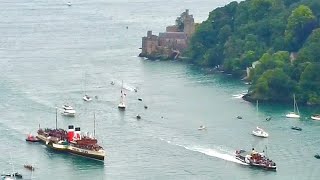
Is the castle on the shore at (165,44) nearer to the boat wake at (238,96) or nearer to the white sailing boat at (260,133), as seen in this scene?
the boat wake at (238,96)

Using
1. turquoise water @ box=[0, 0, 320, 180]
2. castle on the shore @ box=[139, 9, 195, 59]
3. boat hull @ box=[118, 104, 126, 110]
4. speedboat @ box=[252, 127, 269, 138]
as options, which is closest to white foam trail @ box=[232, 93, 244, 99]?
turquoise water @ box=[0, 0, 320, 180]

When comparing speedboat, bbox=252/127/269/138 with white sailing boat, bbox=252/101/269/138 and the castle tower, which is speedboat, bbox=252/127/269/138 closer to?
white sailing boat, bbox=252/101/269/138

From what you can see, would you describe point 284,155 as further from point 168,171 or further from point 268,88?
point 268,88

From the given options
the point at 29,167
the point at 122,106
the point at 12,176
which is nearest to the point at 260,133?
the point at 122,106

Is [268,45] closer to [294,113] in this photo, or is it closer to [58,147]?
[294,113]

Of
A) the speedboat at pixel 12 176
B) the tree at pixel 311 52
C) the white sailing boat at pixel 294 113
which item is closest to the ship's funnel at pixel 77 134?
the speedboat at pixel 12 176

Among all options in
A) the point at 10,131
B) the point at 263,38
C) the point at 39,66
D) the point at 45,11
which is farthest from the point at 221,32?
the point at 45,11
